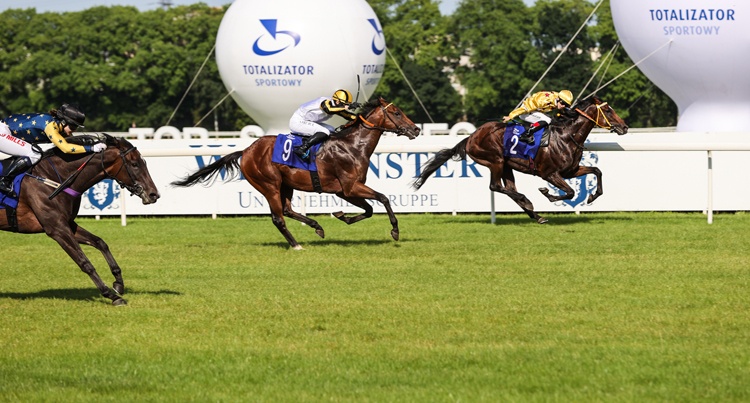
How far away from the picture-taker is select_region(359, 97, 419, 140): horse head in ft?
50.5

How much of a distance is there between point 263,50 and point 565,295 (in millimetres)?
17057

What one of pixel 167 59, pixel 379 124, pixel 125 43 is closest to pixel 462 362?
pixel 379 124

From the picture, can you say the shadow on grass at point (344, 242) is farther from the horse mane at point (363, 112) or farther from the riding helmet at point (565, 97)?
the riding helmet at point (565, 97)

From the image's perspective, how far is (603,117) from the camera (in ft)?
56.2

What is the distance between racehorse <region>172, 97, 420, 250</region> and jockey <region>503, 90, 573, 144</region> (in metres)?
2.68

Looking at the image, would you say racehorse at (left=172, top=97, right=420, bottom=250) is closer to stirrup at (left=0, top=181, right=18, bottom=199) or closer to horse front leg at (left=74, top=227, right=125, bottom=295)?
horse front leg at (left=74, top=227, right=125, bottom=295)

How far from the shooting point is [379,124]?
50.9 feet

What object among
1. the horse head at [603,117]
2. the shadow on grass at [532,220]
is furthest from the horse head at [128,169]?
the shadow on grass at [532,220]

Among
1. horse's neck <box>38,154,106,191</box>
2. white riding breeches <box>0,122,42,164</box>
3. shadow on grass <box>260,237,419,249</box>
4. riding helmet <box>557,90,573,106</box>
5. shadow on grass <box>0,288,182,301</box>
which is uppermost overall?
white riding breeches <box>0,122,42,164</box>

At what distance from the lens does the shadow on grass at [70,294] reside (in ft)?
38.0

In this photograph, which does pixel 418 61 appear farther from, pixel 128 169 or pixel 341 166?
pixel 128 169

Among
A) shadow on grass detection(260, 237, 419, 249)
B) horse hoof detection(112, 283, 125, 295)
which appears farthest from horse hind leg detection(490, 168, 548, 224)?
horse hoof detection(112, 283, 125, 295)

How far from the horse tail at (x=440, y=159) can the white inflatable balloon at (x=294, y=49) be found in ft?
29.5

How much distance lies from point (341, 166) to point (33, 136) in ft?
14.9
